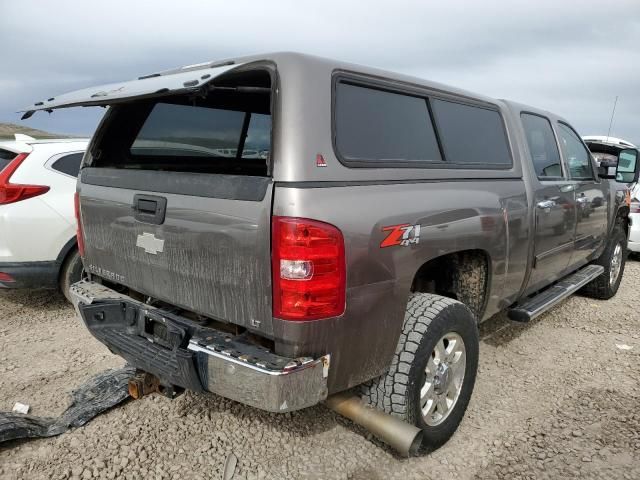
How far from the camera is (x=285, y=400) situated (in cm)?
194

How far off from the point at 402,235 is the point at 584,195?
2.85m

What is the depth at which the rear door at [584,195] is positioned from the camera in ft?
13.8

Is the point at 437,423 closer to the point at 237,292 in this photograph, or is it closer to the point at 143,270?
the point at 237,292

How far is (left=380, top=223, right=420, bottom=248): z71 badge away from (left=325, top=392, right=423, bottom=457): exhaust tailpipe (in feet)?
2.66

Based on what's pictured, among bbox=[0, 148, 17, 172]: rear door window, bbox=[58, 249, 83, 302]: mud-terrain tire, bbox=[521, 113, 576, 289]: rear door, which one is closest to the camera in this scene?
bbox=[521, 113, 576, 289]: rear door

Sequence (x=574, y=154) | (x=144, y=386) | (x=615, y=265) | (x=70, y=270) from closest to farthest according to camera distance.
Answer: (x=144, y=386)
(x=574, y=154)
(x=70, y=270)
(x=615, y=265)

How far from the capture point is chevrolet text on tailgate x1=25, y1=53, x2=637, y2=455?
6.44 feet

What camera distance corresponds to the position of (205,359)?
2.09 metres

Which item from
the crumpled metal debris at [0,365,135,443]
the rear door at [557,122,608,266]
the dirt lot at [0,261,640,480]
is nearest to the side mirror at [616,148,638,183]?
the rear door at [557,122,608,266]

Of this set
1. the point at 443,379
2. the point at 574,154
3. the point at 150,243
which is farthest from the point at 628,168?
the point at 150,243

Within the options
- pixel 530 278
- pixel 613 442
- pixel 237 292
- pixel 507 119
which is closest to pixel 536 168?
pixel 507 119

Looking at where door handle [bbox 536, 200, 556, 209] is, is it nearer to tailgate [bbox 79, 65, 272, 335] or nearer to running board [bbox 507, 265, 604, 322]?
running board [bbox 507, 265, 604, 322]

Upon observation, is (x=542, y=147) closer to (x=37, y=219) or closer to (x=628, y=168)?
(x=628, y=168)

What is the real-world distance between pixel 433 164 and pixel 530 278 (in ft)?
4.81
